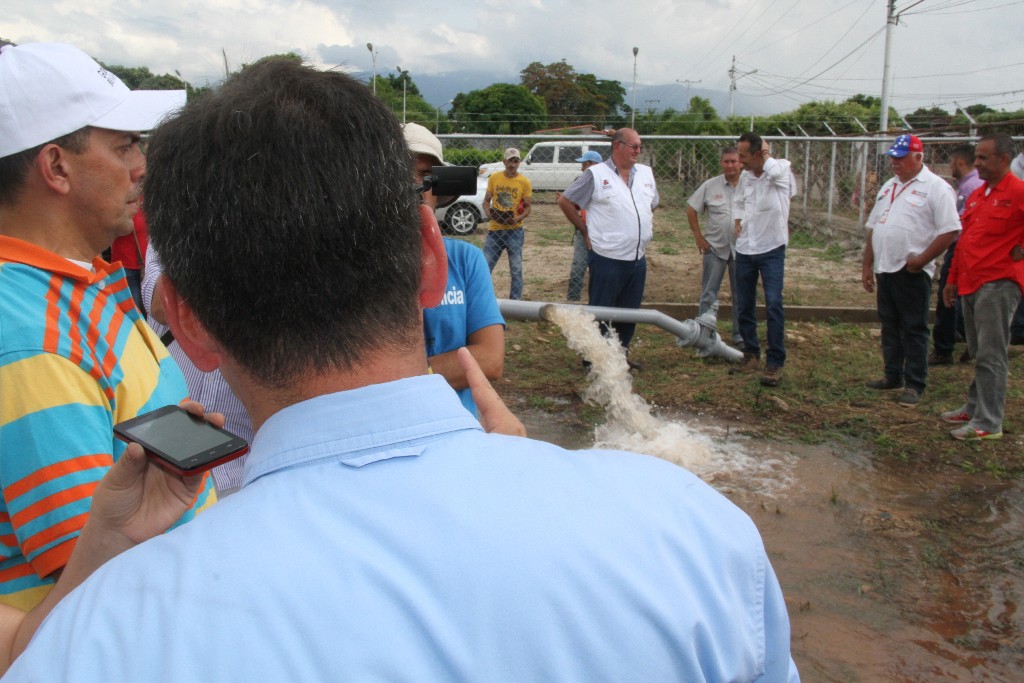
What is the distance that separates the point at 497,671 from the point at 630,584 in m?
0.14

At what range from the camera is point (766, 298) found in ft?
21.7

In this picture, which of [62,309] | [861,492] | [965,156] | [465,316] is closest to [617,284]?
[861,492]

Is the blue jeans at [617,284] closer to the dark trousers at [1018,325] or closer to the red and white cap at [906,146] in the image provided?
the red and white cap at [906,146]

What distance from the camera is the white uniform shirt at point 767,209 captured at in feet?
21.6

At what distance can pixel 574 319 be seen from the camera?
6203mm

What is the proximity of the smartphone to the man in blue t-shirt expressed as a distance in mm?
1610

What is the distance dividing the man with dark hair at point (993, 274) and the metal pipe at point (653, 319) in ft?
6.87

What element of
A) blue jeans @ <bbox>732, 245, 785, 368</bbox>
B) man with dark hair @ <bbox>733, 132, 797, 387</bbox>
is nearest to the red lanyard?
man with dark hair @ <bbox>733, 132, 797, 387</bbox>

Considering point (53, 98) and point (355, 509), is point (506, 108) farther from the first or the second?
point (355, 509)

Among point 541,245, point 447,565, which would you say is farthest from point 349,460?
point 541,245

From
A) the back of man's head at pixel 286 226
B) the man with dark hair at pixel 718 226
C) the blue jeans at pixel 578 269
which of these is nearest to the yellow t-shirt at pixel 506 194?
the blue jeans at pixel 578 269

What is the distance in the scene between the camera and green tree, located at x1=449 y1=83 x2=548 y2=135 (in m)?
51.8

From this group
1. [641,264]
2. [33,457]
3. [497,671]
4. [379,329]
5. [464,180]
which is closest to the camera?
[497,671]

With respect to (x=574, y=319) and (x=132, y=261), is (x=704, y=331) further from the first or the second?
(x=132, y=261)
